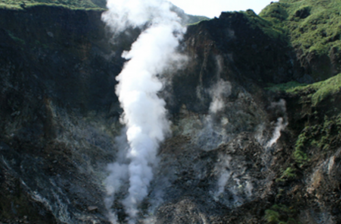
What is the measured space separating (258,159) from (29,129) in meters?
15.8

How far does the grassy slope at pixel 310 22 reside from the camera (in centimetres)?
2697

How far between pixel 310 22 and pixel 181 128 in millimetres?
16797

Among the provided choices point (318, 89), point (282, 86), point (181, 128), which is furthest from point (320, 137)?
point (181, 128)

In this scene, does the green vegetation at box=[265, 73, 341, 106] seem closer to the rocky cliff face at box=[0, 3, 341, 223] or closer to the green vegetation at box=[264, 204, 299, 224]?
the rocky cliff face at box=[0, 3, 341, 223]

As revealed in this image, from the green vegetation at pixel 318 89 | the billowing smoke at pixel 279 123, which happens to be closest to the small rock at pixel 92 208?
the billowing smoke at pixel 279 123

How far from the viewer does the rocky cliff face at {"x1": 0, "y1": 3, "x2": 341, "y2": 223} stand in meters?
17.5

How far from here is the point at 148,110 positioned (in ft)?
85.4

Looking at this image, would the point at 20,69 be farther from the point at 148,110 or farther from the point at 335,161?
the point at 335,161

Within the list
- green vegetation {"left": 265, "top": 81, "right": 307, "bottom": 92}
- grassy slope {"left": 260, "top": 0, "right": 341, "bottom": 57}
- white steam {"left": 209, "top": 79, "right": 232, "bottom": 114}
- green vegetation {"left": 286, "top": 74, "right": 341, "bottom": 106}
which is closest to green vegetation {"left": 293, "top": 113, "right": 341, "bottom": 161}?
green vegetation {"left": 286, "top": 74, "right": 341, "bottom": 106}

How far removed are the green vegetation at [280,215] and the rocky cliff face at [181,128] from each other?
0.07 metres

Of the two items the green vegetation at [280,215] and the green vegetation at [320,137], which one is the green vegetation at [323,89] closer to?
the green vegetation at [320,137]

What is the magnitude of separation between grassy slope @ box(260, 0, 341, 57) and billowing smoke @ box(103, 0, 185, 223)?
36.3 feet

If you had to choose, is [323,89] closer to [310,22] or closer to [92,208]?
[310,22]

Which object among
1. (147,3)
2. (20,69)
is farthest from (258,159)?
(147,3)
